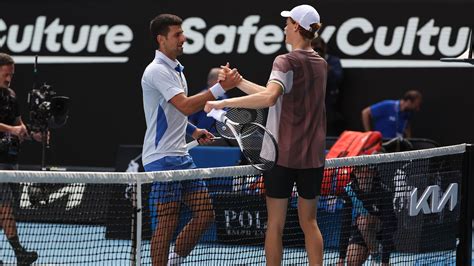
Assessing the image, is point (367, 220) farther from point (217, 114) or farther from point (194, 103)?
point (217, 114)

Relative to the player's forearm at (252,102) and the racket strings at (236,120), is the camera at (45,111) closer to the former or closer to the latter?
the racket strings at (236,120)

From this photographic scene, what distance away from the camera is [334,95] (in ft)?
42.8

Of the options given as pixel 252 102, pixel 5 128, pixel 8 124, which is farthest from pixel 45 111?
pixel 252 102

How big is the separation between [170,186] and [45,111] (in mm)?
4307

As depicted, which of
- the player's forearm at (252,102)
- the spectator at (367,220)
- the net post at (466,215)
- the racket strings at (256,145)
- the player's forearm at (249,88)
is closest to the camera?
the player's forearm at (252,102)

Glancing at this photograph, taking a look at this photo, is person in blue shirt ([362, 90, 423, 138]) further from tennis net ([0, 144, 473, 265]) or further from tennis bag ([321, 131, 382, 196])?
tennis net ([0, 144, 473, 265])

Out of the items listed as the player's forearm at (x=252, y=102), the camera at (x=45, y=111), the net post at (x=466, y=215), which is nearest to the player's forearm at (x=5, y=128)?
the camera at (x=45, y=111)

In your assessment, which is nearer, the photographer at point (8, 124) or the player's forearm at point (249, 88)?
the player's forearm at point (249, 88)

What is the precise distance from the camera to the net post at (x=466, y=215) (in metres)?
8.50

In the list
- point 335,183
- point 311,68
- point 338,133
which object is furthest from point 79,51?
point 311,68

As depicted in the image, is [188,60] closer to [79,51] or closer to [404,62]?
[79,51]

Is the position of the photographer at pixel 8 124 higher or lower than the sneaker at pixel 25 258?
higher

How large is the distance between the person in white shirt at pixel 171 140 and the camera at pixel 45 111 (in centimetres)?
368

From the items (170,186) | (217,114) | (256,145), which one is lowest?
(170,186)
